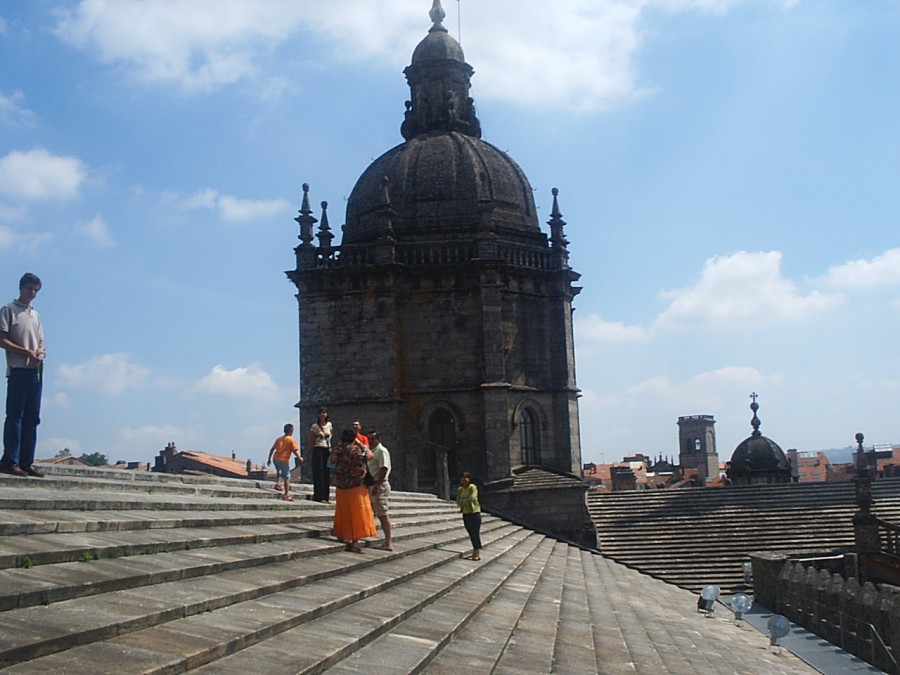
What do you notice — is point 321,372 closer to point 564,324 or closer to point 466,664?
point 564,324

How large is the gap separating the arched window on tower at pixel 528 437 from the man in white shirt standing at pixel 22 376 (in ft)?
78.6

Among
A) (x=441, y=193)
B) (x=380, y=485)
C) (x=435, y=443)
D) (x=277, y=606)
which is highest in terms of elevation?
(x=441, y=193)

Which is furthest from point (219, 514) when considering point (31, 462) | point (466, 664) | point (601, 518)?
point (601, 518)

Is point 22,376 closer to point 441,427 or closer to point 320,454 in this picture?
point 320,454

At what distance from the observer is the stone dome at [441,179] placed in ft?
109

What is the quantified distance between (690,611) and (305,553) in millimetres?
10037

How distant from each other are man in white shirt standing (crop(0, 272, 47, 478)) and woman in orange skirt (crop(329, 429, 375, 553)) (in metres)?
3.06

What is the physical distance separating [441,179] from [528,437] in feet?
30.1

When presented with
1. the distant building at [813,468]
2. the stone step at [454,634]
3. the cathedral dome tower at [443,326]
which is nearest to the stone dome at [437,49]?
the cathedral dome tower at [443,326]

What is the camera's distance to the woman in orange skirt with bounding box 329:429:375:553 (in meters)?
10.3

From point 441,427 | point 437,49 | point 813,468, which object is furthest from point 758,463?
point 813,468

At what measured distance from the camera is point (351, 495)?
1063 centimetres

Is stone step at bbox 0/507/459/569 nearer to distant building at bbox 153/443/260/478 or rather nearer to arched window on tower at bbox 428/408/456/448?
arched window on tower at bbox 428/408/456/448

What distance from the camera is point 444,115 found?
35.4m
